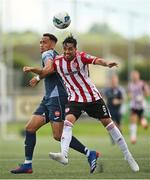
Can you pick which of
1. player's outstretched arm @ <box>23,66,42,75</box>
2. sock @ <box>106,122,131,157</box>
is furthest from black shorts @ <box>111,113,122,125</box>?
player's outstretched arm @ <box>23,66,42,75</box>

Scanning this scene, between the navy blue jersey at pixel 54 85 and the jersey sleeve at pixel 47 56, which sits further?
the navy blue jersey at pixel 54 85

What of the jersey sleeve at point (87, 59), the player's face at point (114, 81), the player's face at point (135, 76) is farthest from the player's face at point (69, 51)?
the player's face at point (114, 81)

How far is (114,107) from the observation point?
26922 mm

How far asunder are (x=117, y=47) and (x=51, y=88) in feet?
239

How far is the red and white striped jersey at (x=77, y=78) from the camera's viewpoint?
43.5 feet

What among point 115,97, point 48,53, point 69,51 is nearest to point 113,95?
point 115,97

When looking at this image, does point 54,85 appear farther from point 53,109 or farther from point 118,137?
point 118,137

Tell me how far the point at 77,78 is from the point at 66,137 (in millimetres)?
949

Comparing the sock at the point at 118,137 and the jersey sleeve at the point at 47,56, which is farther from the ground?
the jersey sleeve at the point at 47,56

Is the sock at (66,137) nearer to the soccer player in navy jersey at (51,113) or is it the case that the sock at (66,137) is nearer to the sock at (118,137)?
the soccer player in navy jersey at (51,113)

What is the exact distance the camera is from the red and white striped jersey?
1326 centimetres

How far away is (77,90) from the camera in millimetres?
13312

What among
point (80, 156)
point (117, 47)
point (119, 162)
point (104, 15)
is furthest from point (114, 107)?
point (117, 47)

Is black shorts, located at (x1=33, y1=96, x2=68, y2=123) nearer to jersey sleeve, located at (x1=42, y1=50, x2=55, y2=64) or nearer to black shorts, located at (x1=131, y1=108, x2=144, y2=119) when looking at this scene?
jersey sleeve, located at (x1=42, y1=50, x2=55, y2=64)
